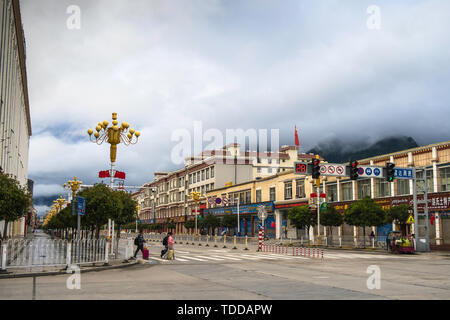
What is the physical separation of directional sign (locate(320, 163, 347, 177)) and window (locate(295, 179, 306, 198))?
24673 mm

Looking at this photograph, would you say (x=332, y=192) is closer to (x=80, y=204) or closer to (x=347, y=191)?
(x=347, y=191)

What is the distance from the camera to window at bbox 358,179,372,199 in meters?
47.2

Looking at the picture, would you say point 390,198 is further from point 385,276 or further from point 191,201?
point 191,201

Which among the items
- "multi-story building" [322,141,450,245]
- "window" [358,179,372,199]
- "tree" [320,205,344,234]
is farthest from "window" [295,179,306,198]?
"tree" [320,205,344,234]

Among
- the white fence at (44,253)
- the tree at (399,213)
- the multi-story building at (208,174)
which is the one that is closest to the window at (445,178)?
the tree at (399,213)

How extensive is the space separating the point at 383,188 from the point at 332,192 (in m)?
8.27

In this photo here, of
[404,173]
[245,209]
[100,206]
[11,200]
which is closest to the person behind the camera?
[11,200]

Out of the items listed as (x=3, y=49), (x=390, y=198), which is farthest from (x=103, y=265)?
(x=390, y=198)

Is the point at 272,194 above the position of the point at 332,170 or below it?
below

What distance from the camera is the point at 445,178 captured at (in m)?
38.3

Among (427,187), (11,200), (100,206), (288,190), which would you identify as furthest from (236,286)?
(288,190)

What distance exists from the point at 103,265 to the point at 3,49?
2515 cm
